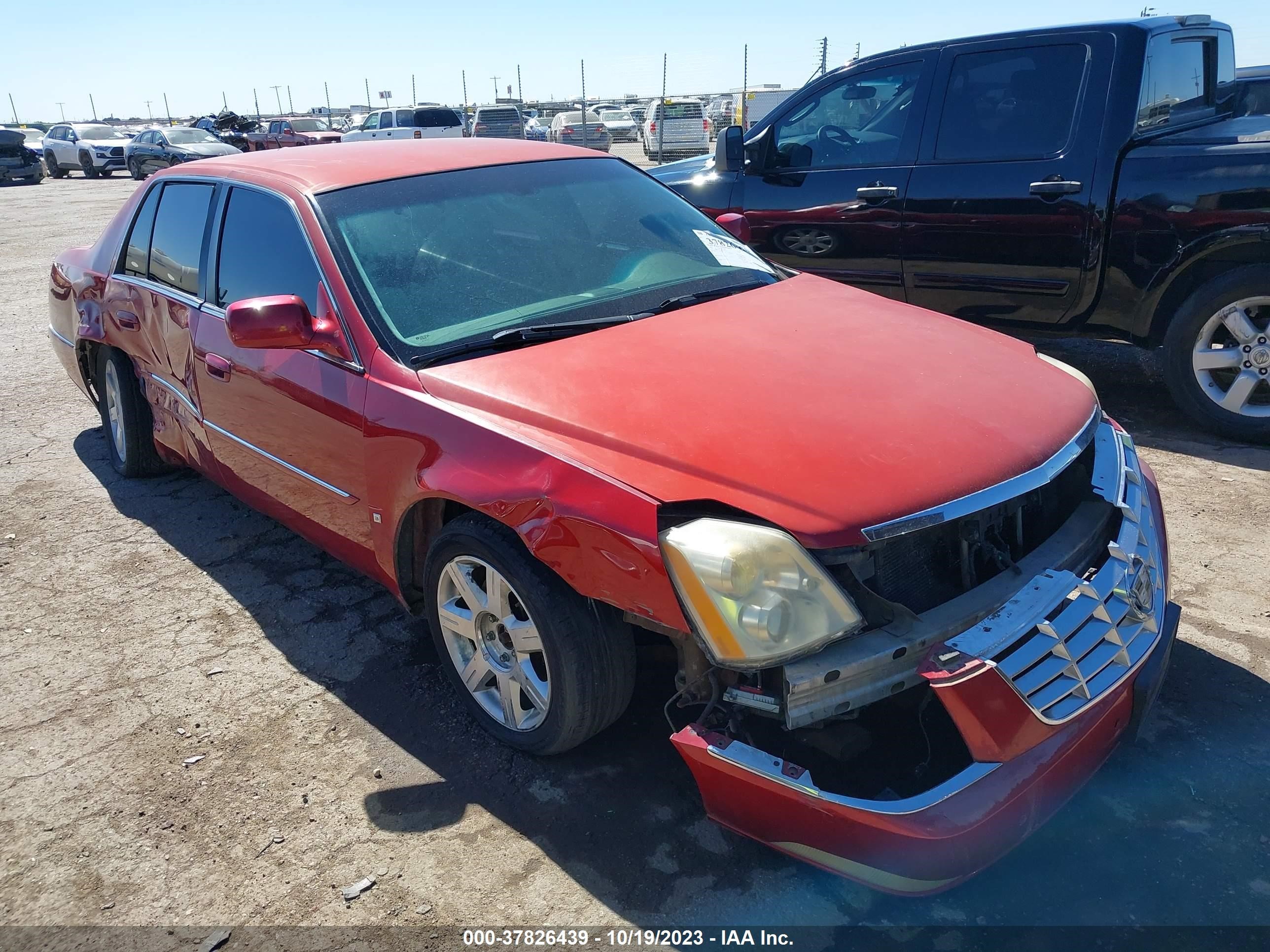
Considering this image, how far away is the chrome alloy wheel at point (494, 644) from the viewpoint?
2.62 m

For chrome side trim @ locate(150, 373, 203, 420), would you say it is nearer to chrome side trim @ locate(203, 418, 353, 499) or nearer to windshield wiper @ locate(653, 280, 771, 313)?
chrome side trim @ locate(203, 418, 353, 499)

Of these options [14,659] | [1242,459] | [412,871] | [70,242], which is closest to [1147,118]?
A: [1242,459]

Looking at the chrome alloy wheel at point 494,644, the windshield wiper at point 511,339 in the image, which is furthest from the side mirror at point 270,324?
the chrome alloy wheel at point 494,644

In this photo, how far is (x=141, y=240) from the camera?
4422 mm

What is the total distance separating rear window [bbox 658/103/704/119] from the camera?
22438 millimetres

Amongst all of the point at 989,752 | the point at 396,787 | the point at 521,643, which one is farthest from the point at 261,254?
the point at 989,752

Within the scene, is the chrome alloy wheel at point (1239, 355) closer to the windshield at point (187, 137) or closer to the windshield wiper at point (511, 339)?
the windshield wiper at point (511, 339)

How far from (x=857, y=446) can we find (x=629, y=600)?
0.64 m

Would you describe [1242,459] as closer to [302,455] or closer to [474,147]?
[474,147]

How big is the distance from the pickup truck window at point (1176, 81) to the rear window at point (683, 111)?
17.7 m

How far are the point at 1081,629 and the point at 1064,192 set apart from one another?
3.50m

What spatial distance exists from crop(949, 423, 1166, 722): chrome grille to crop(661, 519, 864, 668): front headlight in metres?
0.28

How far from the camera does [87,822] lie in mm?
2654

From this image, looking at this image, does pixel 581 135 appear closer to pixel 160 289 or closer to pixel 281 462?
pixel 160 289
